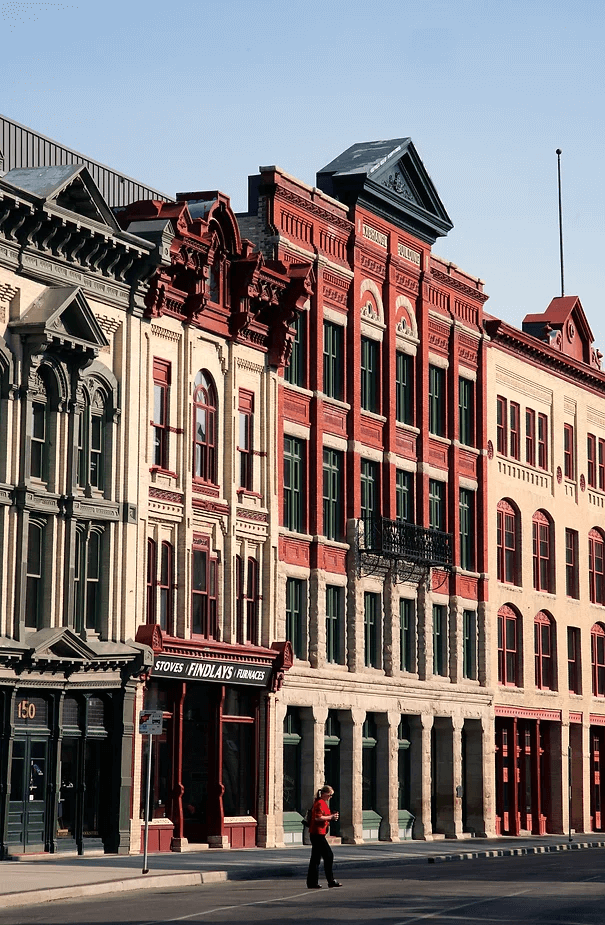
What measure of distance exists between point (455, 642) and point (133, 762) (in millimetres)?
18714

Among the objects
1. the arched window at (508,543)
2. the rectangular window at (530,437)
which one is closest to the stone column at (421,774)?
the arched window at (508,543)

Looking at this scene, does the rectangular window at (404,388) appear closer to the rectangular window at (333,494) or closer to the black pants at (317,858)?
the rectangular window at (333,494)

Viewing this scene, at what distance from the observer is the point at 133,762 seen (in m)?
39.2

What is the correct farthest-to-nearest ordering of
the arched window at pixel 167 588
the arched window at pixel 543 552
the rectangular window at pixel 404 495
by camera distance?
the arched window at pixel 543 552 → the rectangular window at pixel 404 495 → the arched window at pixel 167 588

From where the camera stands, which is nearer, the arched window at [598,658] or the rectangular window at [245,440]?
the rectangular window at [245,440]

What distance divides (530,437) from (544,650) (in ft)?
25.1

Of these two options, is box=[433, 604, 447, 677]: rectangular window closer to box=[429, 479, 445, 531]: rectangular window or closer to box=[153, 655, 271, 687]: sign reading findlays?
box=[429, 479, 445, 531]: rectangular window

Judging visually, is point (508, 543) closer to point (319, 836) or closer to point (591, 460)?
point (591, 460)

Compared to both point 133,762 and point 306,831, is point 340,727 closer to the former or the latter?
point 306,831

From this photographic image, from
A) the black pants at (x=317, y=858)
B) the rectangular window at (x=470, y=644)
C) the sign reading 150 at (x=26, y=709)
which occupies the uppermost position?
the rectangular window at (x=470, y=644)

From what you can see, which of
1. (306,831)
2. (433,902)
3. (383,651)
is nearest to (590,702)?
(383,651)

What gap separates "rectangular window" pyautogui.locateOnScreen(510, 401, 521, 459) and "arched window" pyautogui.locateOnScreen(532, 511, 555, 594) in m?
2.66

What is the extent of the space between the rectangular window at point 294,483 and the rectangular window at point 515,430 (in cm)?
1522

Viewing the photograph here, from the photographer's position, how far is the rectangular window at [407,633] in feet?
174
